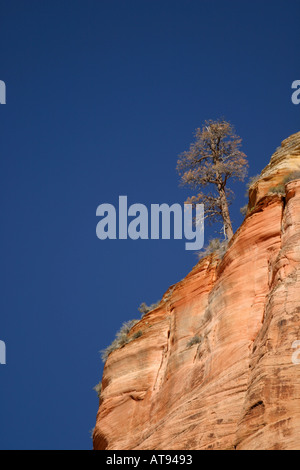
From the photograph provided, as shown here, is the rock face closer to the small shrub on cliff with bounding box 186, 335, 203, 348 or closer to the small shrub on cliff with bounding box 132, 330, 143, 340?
the small shrub on cliff with bounding box 186, 335, 203, 348

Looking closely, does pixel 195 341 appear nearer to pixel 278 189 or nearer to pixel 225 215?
pixel 278 189

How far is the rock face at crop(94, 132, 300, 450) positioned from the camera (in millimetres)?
17219

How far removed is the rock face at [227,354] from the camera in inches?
678

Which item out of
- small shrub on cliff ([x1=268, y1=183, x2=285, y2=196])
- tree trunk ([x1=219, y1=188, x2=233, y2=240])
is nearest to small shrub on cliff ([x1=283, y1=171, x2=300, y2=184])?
small shrub on cliff ([x1=268, y1=183, x2=285, y2=196])

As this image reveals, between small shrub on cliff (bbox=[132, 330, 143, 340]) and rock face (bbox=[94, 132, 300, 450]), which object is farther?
small shrub on cliff (bbox=[132, 330, 143, 340])

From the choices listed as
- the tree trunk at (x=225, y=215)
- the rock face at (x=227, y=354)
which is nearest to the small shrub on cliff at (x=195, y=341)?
the rock face at (x=227, y=354)

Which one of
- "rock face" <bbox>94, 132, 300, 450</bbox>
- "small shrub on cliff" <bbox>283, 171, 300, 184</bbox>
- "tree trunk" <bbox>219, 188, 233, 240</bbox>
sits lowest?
"rock face" <bbox>94, 132, 300, 450</bbox>

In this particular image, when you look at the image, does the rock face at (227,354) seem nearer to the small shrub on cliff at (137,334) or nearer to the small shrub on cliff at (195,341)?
the small shrub on cliff at (195,341)

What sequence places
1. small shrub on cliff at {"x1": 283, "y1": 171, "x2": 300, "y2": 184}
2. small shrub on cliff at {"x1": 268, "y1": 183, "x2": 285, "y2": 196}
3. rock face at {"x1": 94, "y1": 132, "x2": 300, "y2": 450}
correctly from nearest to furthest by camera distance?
rock face at {"x1": 94, "y1": 132, "x2": 300, "y2": 450} < small shrub on cliff at {"x1": 268, "y1": 183, "x2": 285, "y2": 196} < small shrub on cliff at {"x1": 283, "y1": 171, "x2": 300, "y2": 184}

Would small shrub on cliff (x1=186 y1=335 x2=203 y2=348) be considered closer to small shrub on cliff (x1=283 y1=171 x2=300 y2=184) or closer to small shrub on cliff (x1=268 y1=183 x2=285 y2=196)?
small shrub on cliff (x1=268 y1=183 x2=285 y2=196)

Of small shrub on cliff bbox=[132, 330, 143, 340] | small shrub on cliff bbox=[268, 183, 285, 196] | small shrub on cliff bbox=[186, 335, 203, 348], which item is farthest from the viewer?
small shrub on cliff bbox=[132, 330, 143, 340]

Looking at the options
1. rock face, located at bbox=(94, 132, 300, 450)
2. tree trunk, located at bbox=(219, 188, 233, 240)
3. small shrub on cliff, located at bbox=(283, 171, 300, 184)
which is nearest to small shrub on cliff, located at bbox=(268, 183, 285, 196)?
small shrub on cliff, located at bbox=(283, 171, 300, 184)

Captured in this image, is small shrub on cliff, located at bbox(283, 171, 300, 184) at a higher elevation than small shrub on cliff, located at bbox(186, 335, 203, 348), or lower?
higher
